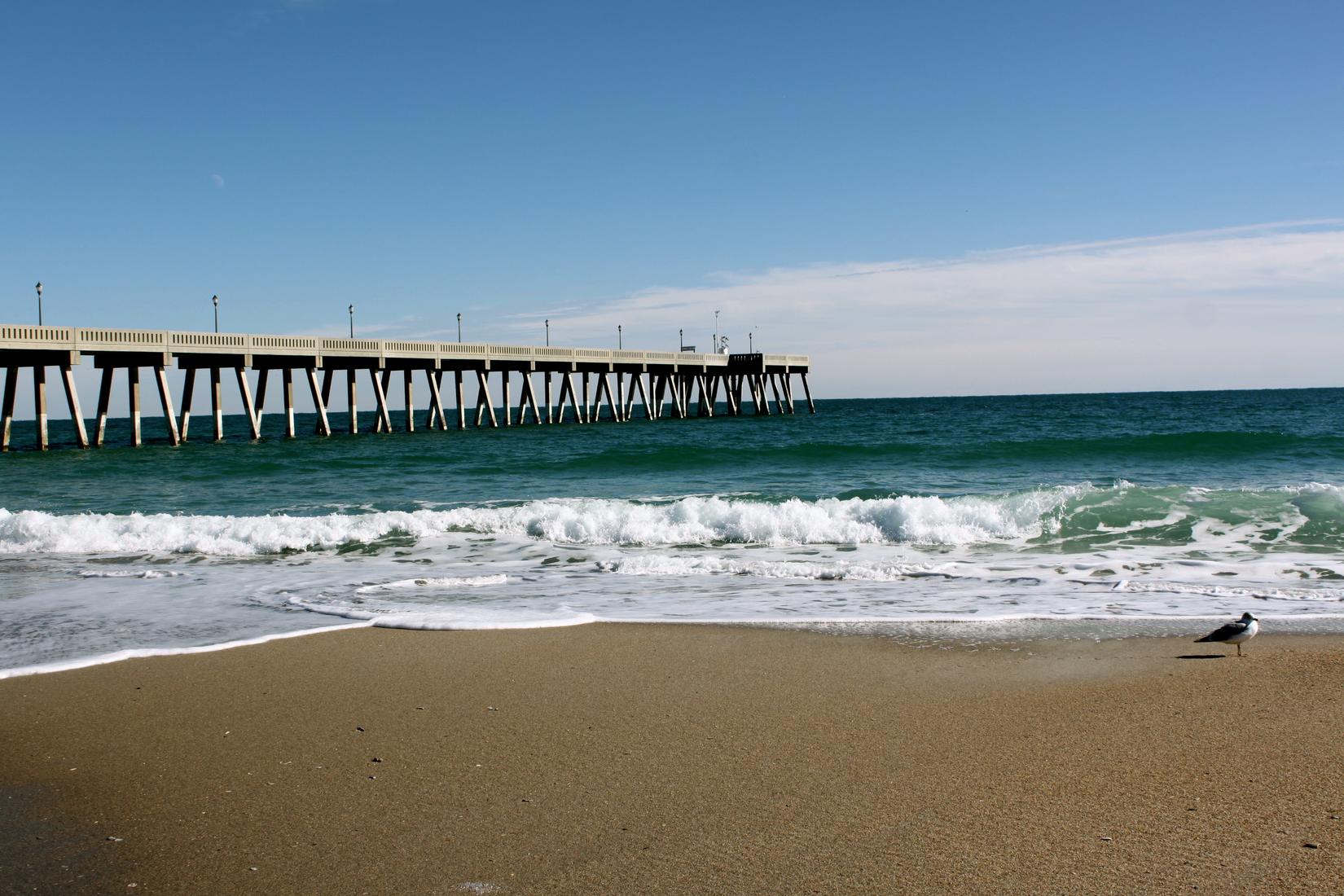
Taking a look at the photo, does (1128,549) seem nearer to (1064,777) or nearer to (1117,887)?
(1064,777)

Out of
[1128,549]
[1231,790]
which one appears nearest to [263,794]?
[1231,790]

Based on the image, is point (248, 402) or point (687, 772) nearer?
point (687, 772)

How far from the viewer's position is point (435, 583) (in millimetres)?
9711

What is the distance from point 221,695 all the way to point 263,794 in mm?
1797

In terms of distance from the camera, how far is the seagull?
20.0ft

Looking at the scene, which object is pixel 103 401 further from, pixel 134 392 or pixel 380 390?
pixel 380 390

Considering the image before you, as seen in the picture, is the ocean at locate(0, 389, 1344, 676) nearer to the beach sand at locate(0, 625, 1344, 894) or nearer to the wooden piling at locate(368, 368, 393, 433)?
the beach sand at locate(0, 625, 1344, 894)

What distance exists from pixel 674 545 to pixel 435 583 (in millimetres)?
4088

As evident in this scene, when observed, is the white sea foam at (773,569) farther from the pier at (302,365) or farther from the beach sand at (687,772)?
the pier at (302,365)

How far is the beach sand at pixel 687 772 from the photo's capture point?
3.35 m

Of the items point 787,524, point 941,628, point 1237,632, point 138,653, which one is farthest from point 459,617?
point 787,524

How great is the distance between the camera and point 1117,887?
3.15m

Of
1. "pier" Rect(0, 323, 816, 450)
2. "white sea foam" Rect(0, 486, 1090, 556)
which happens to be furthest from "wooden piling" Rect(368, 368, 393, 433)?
"white sea foam" Rect(0, 486, 1090, 556)

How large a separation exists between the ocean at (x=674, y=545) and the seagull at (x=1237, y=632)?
71 centimetres
